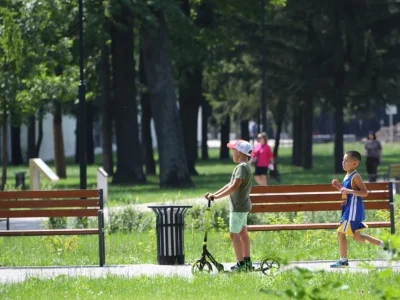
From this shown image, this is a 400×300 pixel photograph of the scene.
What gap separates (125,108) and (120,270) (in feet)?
92.2

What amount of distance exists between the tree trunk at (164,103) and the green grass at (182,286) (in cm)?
2631

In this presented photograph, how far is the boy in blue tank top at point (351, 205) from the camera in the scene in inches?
589

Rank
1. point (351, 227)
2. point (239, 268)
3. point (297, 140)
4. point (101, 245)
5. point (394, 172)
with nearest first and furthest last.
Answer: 1. point (239, 268)
2. point (351, 227)
3. point (101, 245)
4. point (394, 172)
5. point (297, 140)

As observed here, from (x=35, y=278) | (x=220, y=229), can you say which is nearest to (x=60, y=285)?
(x=35, y=278)

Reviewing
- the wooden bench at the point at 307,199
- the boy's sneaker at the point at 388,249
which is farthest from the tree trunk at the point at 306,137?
the boy's sneaker at the point at 388,249

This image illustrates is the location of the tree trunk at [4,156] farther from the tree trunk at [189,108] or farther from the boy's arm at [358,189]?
the boy's arm at [358,189]

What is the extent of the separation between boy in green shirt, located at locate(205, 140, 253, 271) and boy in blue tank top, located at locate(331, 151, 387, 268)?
1.05m

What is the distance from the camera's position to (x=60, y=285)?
43.9 feet

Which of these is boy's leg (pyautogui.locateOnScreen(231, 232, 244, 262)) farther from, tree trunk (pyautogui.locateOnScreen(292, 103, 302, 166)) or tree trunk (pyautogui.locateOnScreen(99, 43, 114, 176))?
tree trunk (pyautogui.locateOnScreen(292, 103, 302, 166))

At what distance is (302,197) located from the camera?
17.1 meters

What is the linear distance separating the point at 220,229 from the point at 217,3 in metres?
25.0

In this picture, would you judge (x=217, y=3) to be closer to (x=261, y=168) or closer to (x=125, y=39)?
(x=125, y=39)

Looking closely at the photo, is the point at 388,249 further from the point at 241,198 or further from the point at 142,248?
the point at 142,248

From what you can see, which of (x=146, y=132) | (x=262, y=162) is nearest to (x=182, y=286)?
(x=262, y=162)
